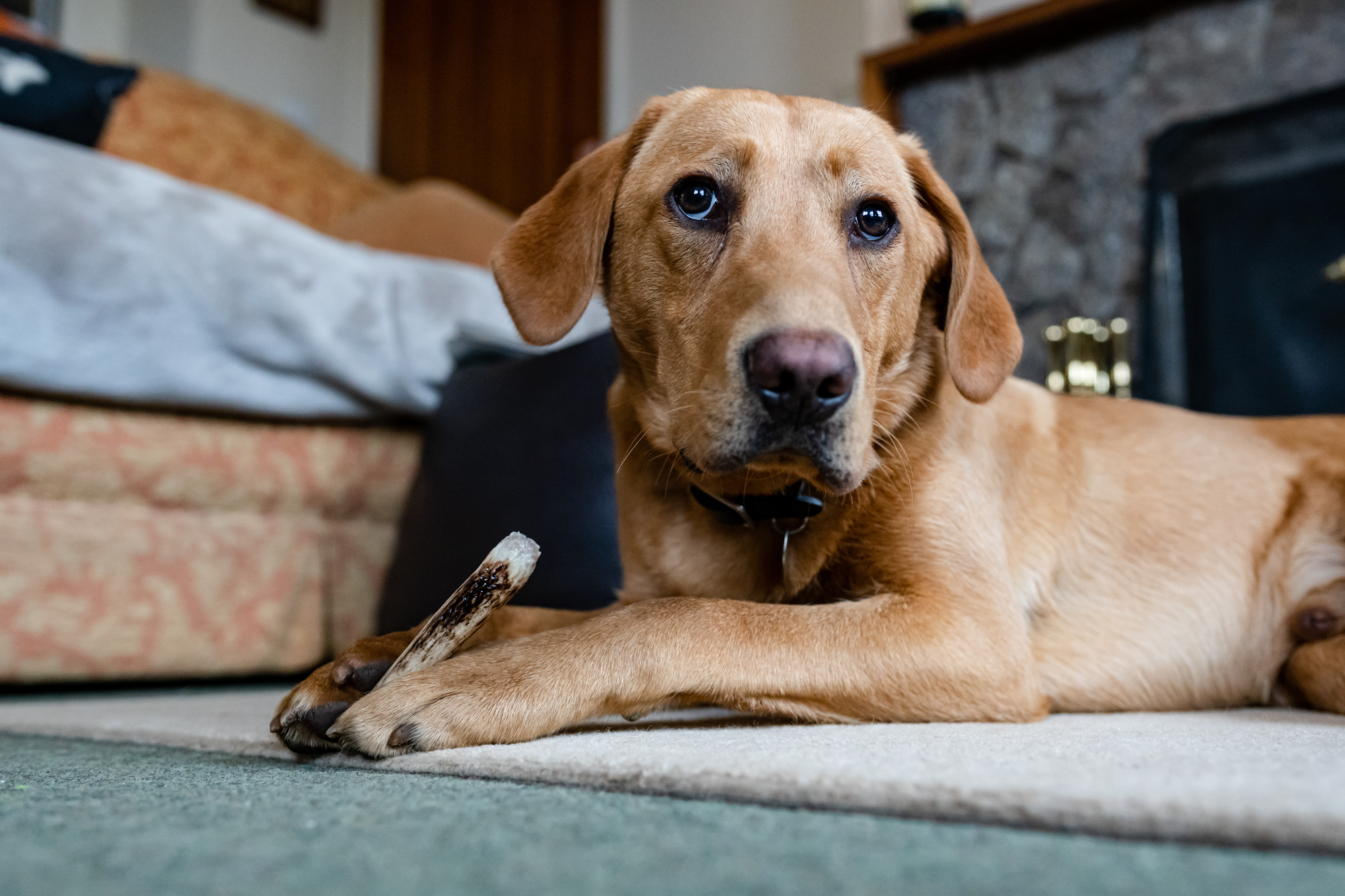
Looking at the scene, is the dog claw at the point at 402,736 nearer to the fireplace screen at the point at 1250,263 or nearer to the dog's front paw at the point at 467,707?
the dog's front paw at the point at 467,707

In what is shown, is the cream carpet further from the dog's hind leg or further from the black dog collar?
the black dog collar

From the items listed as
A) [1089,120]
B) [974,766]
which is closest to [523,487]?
[974,766]

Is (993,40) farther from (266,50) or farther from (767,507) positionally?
(266,50)

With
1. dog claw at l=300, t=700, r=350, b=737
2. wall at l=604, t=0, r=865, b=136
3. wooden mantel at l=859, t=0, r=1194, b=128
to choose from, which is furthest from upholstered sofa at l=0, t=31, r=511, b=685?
wall at l=604, t=0, r=865, b=136

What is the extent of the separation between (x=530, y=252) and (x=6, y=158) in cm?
149

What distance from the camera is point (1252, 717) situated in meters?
1.59

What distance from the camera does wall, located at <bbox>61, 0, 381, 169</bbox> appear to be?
21.0ft

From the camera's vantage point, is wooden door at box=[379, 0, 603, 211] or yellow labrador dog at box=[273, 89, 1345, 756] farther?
wooden door at box=[379, 0, 603, 211]

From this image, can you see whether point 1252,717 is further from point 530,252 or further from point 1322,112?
point 1322,112

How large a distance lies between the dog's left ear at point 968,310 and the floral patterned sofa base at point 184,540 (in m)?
1.70

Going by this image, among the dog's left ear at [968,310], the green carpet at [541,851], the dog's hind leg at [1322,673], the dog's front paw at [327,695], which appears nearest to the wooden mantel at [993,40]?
the dog's left ear at [968,310]

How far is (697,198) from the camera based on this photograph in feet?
5.02

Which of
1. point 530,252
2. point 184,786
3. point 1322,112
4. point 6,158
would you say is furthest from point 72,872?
point 1322,112

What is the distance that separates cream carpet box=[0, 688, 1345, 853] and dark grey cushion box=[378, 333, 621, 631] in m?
0.61
